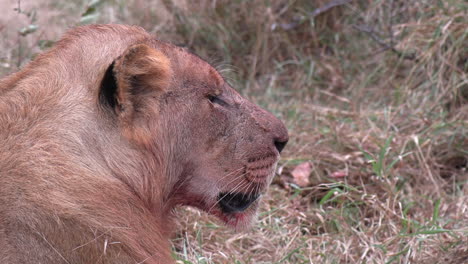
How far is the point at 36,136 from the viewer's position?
2.56m

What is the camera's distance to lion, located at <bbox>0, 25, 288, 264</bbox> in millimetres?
2492

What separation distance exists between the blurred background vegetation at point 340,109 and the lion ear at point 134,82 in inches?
38.8

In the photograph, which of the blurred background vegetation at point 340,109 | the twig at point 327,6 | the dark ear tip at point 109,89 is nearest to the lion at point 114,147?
the dark ear tip at point 109,89

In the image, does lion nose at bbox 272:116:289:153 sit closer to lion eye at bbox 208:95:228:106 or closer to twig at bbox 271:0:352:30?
lion eye at bbox 208:95:228:106

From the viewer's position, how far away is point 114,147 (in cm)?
266

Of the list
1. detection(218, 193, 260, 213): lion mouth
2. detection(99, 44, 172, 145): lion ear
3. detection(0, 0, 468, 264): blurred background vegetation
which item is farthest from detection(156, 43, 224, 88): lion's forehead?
detection(0, 0, 468, 264): blurred background vegetation

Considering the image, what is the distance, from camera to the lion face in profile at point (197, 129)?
2709 mm

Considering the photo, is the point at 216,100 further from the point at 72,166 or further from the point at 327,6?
the point at 327,6

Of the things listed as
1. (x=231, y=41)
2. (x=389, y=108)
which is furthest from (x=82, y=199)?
(x=231, y=41)

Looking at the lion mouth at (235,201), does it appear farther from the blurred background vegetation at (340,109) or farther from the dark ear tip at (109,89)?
the dark ear tip at (109,89)

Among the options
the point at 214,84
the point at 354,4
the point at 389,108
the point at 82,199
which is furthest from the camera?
the point at 354,4

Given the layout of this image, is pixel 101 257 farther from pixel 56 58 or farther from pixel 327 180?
pixel 327 180

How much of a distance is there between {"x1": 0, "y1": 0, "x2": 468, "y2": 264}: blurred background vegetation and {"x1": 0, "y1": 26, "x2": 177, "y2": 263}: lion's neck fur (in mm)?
865

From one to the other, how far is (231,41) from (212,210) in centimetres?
382
